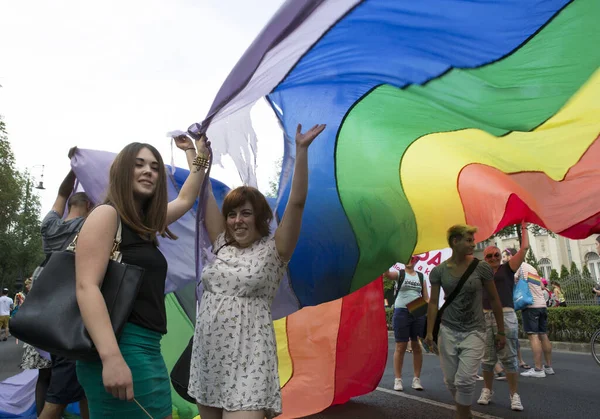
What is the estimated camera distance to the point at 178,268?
165 inches

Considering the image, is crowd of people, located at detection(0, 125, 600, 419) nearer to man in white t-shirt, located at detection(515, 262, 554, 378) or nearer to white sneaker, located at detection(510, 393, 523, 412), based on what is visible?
white sneaker, located at detection(510, 393, 523, 412)

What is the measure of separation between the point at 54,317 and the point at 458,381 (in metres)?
3.18

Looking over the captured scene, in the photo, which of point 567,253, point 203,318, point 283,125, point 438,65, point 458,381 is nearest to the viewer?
point 203,318

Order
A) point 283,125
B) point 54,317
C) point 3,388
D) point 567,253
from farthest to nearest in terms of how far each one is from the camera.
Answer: point 567,253 < point 3,388 < point 283,125 < point 54,317

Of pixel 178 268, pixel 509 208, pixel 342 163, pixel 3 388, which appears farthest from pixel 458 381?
pixel 3 388

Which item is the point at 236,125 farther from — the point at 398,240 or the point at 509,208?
the point at 509,208

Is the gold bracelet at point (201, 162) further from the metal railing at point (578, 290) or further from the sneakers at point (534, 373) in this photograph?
the metal railing at point (578, 290)

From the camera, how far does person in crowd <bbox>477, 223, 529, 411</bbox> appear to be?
16.0ft

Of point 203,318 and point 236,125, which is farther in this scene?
point 236,125

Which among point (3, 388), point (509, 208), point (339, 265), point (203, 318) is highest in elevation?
point (509, 208)

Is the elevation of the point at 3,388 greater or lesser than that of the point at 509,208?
lesser

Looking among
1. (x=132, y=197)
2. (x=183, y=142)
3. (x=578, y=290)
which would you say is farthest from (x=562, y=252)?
(x=132, y=197)

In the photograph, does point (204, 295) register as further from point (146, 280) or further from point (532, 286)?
point (532, 286)

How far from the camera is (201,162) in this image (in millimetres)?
2738
